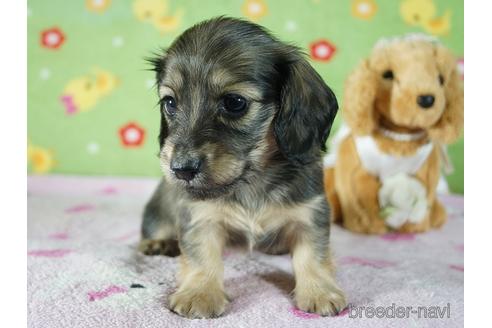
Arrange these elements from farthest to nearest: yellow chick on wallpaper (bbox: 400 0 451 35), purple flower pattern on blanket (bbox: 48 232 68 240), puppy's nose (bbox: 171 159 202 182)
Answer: yellow chick on wallpaper (bbox: 400 0 451 35)
purple flower pattern on blanket (bbox: 48 232 68 240)
puppy's nose (bbox: 171 159 202 182)

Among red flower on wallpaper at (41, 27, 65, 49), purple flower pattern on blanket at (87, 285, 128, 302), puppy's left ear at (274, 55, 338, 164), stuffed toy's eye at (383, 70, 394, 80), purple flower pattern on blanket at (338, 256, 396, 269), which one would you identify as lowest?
purple flower pattern on blanket at (87, 285, 128, 302)

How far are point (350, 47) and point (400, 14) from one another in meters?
0.29

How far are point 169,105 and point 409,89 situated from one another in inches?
44.5

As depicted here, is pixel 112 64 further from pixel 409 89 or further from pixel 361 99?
pixel 409 89

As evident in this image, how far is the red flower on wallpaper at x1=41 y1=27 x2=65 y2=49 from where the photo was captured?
10.1 feet

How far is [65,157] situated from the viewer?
3264 mm

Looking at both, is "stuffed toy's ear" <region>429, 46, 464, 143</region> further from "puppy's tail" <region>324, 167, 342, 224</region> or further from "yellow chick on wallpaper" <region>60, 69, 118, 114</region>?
"yellow chick on wallpaper" <region>60, 69, 118, 114</region>

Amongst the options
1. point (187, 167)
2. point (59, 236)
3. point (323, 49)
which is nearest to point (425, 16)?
point (323, 49)

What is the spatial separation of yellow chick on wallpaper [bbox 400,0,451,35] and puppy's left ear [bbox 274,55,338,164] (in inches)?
50.2

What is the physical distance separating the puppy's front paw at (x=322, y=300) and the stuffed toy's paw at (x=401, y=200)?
3.29 feet

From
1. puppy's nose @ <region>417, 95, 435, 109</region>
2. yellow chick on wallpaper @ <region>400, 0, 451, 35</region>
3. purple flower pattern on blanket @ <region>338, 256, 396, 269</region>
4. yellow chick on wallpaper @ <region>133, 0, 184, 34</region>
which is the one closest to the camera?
purple flower pattern on blanket @ <region>338, 256, 396, 269</region>

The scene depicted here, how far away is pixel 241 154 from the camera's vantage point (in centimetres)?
134

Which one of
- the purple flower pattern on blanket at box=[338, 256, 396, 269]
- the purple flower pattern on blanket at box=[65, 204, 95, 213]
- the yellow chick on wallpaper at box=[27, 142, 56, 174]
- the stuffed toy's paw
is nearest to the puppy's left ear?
the purple flower pattern on blanket at box=[338, 256, 396, 269]

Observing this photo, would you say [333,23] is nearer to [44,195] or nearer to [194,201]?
[194,201]
